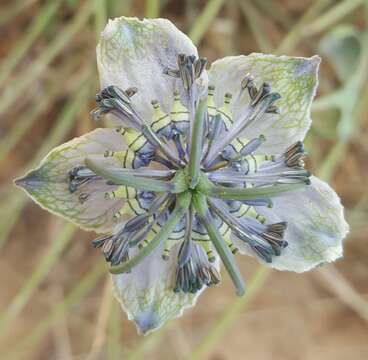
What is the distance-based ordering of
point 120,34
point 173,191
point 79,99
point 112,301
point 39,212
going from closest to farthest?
point 173,191 < point 120,34 < point 112,301 < point 79,99 < point 39,212

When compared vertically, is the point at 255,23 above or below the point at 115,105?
below

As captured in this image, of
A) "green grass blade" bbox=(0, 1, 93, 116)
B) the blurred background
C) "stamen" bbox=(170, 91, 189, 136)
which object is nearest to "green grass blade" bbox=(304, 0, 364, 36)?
the blurred background

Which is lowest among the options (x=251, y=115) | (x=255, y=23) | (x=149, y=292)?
(x=255, y=23)

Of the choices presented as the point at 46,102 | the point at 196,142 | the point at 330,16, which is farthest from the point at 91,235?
the point at 196,142

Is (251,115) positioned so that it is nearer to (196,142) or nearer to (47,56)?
(196,142)

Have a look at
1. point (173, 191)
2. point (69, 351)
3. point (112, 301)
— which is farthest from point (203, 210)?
point (69, 351)

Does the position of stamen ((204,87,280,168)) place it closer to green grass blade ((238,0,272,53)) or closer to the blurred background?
the blurred background

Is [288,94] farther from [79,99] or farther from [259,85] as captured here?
[79,99]
